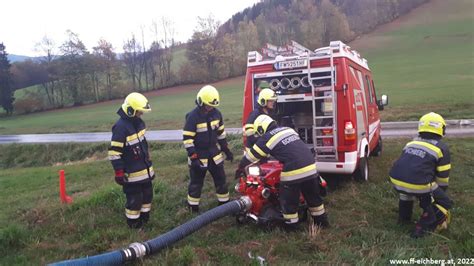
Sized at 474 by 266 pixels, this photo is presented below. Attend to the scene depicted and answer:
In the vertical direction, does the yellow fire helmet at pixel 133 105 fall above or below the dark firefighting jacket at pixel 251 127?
above

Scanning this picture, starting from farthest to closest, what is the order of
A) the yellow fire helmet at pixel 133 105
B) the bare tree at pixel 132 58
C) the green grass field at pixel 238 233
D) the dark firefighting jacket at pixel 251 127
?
the bare tree at pixel 132 58 → the dark firefighting jacket at pixel 251 127 → the yellow fire helmet at pixel 133 105 → the green grass field at pixel 238 233

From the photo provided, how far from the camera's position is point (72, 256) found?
4324 millimetres

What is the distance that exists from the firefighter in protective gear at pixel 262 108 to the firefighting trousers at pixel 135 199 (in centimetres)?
208

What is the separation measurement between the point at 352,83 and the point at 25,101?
56.6 meters

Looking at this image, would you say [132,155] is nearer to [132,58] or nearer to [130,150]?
[130,150]

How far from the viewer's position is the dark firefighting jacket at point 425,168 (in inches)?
176

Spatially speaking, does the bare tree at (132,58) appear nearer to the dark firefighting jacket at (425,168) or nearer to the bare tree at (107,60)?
the bare tree at (107,60)

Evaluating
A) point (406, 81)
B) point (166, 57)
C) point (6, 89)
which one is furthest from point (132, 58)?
point (406, 81)

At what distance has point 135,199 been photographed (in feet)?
16.6

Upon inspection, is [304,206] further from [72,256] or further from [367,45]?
[367,45]

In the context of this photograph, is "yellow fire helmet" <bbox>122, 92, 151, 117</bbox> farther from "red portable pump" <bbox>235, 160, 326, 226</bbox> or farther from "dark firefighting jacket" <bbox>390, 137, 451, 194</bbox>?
"dark firefighting jacket" <bbox>390, 137, 451, 194</bbox>

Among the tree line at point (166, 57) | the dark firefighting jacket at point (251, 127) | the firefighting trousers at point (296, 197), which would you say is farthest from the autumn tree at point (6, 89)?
the firefighting trousers at point (296, 197)

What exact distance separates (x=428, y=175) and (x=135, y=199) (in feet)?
12.3

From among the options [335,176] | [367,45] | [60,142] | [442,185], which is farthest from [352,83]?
[367,45]
